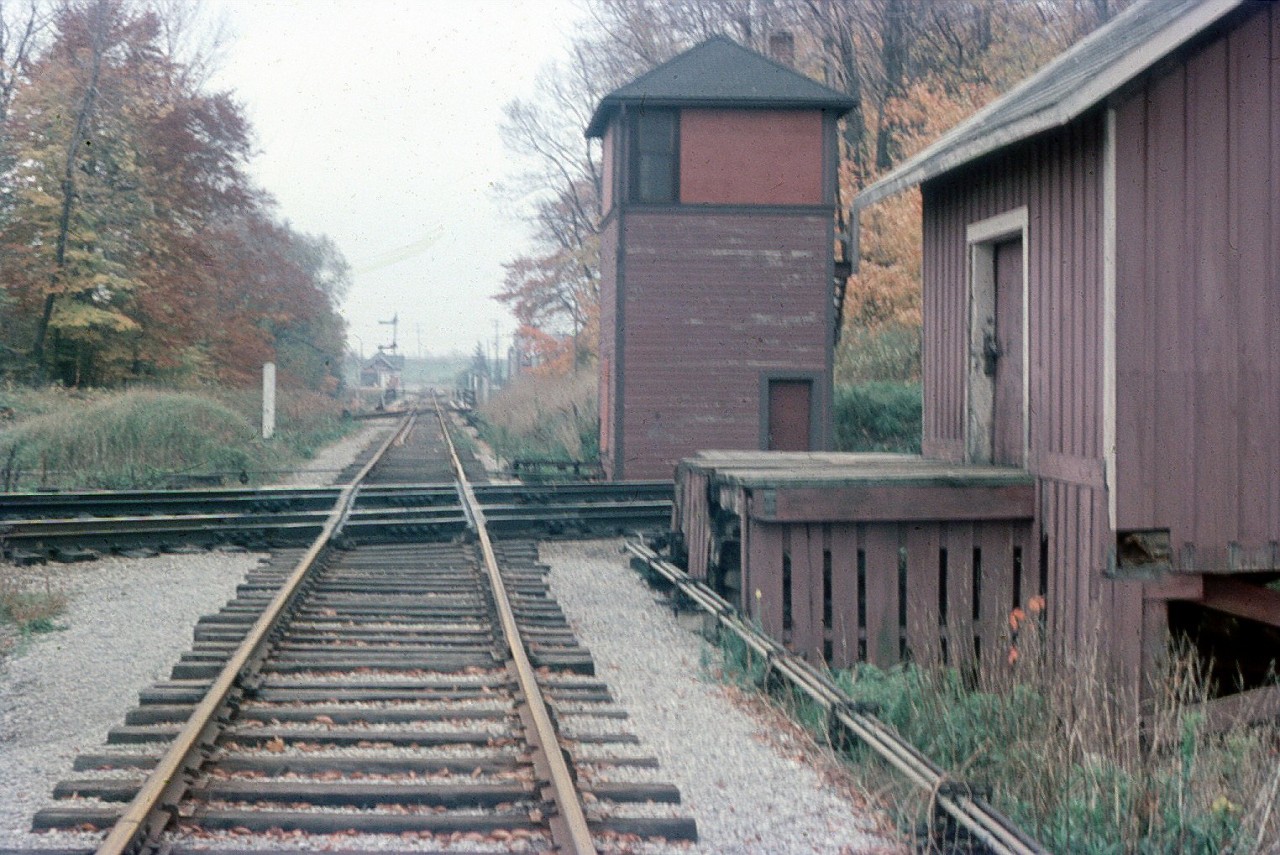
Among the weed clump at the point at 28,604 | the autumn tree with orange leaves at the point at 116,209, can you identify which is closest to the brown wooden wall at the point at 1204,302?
the weed clump at the point at 28,604

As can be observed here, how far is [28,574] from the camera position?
11914 mm

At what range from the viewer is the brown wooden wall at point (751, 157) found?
66.4ft

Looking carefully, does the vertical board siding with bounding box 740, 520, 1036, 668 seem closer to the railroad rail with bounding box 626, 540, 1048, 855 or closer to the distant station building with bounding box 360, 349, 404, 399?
the railroad rail with bounding box 626, 540, 1048, 855

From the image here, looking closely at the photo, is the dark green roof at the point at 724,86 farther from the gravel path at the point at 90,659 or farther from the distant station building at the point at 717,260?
the gravel path at the point at 90,659

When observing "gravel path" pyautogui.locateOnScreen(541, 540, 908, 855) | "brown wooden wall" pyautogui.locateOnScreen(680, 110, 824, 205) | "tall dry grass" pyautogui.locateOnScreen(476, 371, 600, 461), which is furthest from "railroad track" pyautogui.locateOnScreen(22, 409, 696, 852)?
"tall dry grass" pyautogui.locateOnScreen(476, 371, 600, 461)

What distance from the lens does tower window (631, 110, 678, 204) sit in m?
20.2

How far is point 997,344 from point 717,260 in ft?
34.7

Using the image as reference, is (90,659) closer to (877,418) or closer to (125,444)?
(125,444)

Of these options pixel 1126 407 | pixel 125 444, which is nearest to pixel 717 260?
pixel 125 444

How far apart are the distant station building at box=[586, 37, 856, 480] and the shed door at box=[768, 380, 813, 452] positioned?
0.12 metres

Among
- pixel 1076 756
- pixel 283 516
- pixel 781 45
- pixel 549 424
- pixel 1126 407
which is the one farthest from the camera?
pixel 549 424

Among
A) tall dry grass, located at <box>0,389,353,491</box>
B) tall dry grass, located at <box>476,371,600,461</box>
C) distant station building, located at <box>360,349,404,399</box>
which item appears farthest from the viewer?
distant station building, located at <box>360,349,404,399</box>

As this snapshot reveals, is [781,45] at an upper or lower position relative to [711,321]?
upper

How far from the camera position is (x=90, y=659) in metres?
8.34
